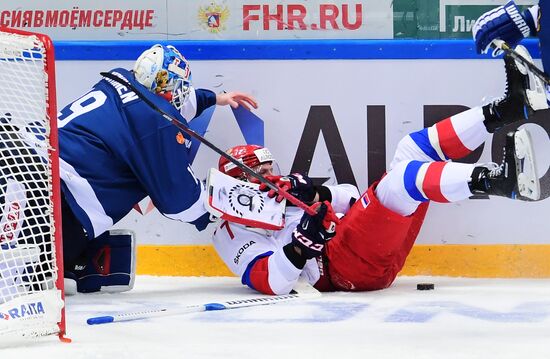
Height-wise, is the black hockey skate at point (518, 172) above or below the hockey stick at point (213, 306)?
above

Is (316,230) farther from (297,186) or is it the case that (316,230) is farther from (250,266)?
(297,186)

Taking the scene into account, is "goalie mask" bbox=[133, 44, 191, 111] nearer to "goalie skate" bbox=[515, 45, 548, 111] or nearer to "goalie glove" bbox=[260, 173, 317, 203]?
"goalie glove" bbox=[260, 173, 317, 203]

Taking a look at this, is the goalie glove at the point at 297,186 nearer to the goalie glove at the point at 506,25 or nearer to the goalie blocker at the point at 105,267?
the goalie blocker at the point at 105,267

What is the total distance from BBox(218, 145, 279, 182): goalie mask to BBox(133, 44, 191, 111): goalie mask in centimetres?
→ 28

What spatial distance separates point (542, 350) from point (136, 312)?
4.12 ft

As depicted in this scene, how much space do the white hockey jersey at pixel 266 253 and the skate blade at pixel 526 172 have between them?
0.79m

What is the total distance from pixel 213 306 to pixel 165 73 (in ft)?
2.89

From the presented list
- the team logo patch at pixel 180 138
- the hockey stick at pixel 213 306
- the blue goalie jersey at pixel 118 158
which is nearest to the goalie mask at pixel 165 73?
the blue goalie jersey at pixel 118 158

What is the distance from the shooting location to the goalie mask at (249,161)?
12.6 feet

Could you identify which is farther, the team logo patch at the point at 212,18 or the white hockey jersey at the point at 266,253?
the team logo patch at the point at 212,18

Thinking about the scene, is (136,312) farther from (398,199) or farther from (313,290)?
(398,199)

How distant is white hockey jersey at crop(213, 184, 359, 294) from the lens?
351 cm

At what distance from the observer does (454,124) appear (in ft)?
12.4

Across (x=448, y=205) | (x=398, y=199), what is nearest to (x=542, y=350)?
(x=398, y=199)
